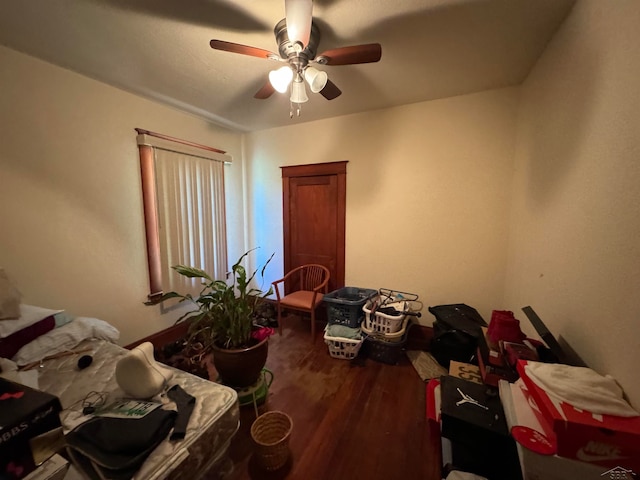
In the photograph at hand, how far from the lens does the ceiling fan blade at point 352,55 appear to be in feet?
4.07

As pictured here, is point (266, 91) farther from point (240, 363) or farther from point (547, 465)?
point (547, 465)

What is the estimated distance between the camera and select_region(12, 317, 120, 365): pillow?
4.44ft

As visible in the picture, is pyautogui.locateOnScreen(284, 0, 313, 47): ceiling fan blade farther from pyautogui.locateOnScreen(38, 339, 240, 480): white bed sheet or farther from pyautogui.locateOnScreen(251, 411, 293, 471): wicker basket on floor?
pyautogui.locateOnScreen(251, 411, 293, 471): wicker basket on floor

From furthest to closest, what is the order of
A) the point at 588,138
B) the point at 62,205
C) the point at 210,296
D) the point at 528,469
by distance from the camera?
the point at 62,205 < the point at 210,296 < the point at 588,138 < the point at 528,469

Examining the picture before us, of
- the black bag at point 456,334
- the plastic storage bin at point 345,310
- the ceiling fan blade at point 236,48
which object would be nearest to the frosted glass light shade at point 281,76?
the ceiling fan blade at point 236,48

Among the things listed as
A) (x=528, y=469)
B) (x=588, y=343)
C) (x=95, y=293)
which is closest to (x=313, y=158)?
(x=95, y=293)

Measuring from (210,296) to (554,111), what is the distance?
96.4 inches

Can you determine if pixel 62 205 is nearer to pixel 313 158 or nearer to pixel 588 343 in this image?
pixel 313 158

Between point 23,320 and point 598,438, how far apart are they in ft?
8.78

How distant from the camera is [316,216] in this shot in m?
2.95

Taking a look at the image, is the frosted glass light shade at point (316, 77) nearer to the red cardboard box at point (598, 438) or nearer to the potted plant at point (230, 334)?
the potted plant at point (230, 334)

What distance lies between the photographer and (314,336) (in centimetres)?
257

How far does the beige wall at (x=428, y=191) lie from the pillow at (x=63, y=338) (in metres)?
2.21

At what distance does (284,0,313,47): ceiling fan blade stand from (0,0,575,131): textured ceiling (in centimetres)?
25
